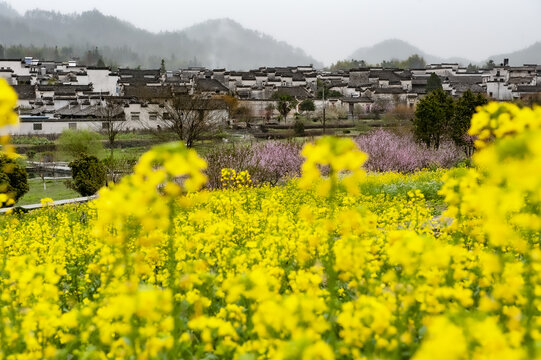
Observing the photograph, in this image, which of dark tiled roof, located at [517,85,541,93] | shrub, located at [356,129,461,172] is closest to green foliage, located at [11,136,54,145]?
shrub, located at [356,129,461,172]

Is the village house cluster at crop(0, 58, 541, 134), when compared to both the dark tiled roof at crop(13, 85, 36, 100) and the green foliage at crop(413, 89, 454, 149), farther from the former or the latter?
the green foliage at crop(413, 89, 454, 149)

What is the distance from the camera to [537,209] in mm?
3086

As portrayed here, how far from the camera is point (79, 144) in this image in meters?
29.1

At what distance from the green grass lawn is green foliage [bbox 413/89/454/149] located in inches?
534

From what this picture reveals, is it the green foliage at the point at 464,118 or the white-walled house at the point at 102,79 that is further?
the white-walled house at the point at 102,79

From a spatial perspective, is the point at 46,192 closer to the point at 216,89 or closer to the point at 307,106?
the point at 307,106

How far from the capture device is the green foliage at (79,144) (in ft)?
94.6

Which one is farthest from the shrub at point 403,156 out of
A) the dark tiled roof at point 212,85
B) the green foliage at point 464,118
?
the dark tiled roof at point 212,85

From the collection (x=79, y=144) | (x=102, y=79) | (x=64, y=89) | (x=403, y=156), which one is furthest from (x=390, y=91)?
(x=403, y=156)

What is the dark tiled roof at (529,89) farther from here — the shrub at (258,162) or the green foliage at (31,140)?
the green foliage at (31,140)

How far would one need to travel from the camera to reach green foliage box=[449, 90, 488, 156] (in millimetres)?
20484

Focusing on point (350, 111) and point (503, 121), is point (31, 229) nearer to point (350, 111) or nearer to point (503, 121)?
point (503, 121)

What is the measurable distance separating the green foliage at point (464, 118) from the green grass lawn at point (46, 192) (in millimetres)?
14777

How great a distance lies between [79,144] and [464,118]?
2017 cm
